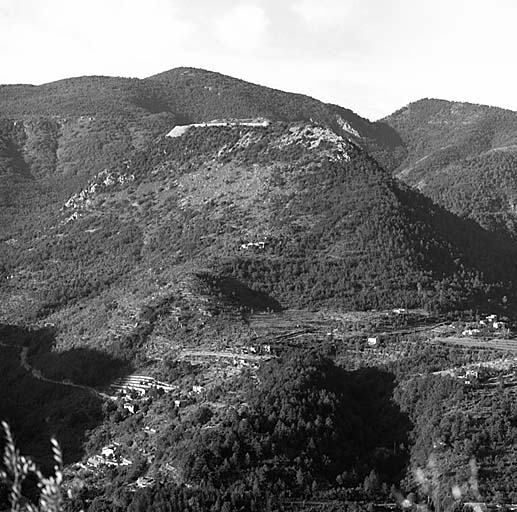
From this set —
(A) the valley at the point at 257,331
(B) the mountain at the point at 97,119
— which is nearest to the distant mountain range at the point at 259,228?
(A) the valley at the point at 257,331

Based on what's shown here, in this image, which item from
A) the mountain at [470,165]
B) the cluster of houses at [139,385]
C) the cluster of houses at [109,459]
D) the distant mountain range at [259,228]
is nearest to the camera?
the cluster of houses at [109,459]

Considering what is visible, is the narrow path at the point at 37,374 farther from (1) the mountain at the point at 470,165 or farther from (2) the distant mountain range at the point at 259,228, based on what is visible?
(1) the mountain at the point at 470,165

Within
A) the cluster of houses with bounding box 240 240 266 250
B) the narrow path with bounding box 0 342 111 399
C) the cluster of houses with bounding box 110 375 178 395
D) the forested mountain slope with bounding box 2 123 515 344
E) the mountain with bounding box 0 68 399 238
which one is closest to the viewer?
the cluster of houses with bounding box 110 375 178 395

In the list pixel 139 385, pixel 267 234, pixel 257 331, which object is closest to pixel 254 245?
pixel 267 234

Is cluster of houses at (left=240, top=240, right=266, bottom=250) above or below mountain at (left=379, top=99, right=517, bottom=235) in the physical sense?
below

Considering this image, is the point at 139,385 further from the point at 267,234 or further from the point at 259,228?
the point at 259,228

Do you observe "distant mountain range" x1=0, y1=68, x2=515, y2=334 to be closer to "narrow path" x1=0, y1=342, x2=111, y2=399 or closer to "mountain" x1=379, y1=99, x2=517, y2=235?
"mountain" x1=379, y1=99, x2=517, y2=235

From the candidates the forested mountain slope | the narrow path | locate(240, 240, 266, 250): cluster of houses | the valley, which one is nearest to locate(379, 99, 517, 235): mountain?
the valley

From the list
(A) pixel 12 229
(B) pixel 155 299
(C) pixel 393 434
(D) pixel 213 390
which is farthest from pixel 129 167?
(C) pixel 393 434
